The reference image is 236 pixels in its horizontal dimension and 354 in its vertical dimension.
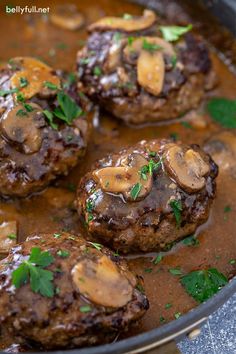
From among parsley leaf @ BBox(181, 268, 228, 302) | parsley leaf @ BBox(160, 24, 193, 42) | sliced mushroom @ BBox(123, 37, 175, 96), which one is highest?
parsley leaf @ BBox(160, 24, 193, 42)

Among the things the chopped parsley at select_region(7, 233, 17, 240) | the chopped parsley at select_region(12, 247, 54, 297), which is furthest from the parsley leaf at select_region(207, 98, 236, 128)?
the chopped parsley at select_region(12, 247, 54, 297)

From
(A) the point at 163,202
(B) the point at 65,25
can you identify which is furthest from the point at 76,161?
(B) the point at 65,25

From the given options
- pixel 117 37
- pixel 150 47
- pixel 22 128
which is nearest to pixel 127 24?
pixel 117 37

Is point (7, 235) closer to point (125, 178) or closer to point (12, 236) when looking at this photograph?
point (12, 236)

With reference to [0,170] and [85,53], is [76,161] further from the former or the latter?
[85,53]

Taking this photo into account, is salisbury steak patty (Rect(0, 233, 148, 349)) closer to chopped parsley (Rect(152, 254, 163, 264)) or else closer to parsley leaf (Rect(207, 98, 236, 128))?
chopped parsley (Rect(152, 254, 163, 264))

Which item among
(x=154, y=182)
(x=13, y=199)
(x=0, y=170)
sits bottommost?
(x=13, y=199)

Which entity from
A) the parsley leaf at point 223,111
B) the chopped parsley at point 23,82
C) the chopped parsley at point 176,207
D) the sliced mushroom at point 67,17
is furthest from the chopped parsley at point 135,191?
the sliced mushroom at point 67,17
